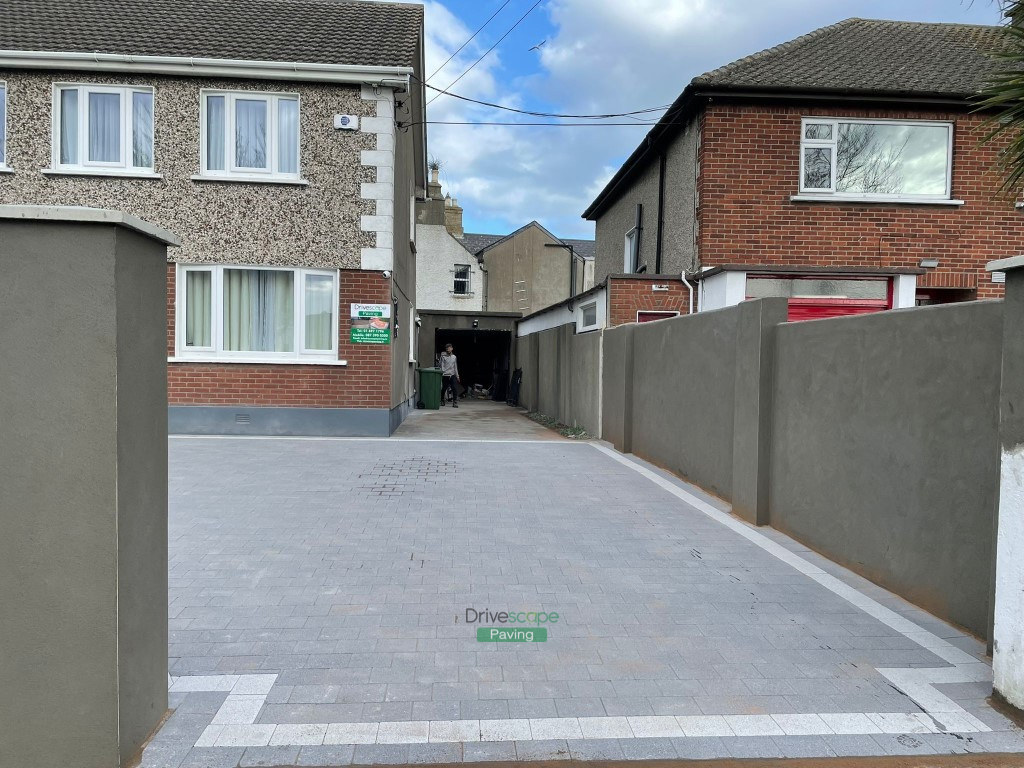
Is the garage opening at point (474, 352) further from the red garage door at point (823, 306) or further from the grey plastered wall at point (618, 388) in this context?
the red garage door at point (823, 306)

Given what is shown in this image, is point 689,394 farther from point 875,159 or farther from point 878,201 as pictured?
point 875,159

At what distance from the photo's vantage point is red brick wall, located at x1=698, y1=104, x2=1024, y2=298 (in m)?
12.2

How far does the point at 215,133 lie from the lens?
1172cm

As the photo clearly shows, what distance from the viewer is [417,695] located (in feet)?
10.5

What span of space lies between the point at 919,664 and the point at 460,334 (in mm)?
27530

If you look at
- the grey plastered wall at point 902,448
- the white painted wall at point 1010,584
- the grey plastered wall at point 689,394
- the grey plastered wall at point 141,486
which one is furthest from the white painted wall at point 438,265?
the white painted wall at point 1010,584

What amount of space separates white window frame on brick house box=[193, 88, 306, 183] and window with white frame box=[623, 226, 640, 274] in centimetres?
811

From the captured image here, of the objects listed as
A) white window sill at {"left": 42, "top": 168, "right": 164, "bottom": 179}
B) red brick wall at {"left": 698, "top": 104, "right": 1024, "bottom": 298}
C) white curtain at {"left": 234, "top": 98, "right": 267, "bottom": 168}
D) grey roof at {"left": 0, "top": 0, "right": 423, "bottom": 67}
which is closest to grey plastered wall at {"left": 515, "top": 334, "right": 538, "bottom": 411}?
red brick wall at {"left": 698, "top": 104, "right": 1024, "bottom": 298}

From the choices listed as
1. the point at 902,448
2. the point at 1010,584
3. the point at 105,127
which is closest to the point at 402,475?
the point at 902,448

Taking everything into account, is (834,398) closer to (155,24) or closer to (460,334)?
(155,24)

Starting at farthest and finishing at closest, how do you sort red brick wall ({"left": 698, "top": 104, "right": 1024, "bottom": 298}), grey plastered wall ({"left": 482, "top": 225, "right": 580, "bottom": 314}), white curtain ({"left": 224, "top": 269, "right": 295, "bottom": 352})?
grey plastered wall ({"left": 482, "top": 225, "right": 580, "bottom": 314}), red brick wall ({"left": 698, "top": 104, "right": 1024, "bottom": 298}), white curtain ({"left": 224, "top": 269, "right": 295, "bottom": 352})

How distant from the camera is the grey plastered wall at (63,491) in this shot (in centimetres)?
248

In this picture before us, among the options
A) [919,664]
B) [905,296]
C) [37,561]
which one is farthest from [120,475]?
[905,296]

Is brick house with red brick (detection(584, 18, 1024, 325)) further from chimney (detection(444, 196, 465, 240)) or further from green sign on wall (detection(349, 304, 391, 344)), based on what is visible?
chimney (detection(444, 196, 465, 240))
